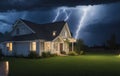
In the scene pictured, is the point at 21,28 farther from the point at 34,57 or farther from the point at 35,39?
the point at 34,57

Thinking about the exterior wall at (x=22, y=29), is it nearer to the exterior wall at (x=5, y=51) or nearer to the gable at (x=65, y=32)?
the exterior wall at (x=5, y=51)

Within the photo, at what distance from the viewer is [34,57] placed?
35.2 meters

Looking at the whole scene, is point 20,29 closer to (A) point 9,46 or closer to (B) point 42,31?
(A) point 9,46

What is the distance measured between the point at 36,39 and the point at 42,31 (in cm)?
592

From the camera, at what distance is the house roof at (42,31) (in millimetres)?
39575

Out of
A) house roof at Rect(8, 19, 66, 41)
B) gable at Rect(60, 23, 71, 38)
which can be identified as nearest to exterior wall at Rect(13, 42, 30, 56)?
house roof at Rect(8, 19, 66, 41)

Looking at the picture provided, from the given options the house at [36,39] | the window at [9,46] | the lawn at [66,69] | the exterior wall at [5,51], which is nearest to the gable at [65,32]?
the house at [36,39]

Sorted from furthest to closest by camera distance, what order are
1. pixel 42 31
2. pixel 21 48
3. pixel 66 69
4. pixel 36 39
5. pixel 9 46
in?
pixel 42 31 → pixel 9 46 → pixel 21 48 → pixel 36 39 → pixel 66 69

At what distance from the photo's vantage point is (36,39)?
3753 cm

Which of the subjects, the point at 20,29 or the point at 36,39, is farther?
the point at 20,29

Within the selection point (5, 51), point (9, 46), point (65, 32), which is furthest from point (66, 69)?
point (65, 32)

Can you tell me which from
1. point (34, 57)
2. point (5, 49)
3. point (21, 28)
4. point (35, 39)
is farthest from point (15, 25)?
point (34, 57)

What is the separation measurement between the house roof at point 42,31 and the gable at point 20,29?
0.60 m

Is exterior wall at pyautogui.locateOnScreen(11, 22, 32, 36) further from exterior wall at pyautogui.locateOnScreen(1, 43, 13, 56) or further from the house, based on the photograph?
exterior wall at pyautogui.locateOnScreen(1, 43, 13, 56)
